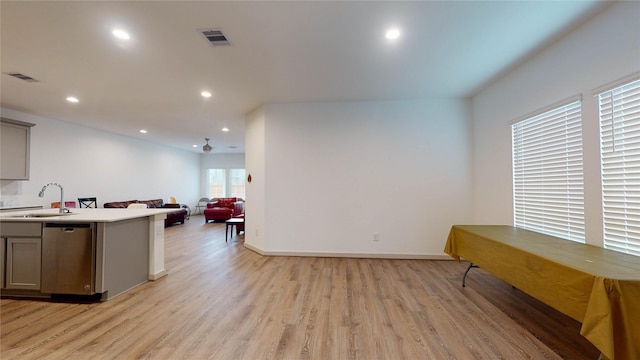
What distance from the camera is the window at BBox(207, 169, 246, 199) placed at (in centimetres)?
1092

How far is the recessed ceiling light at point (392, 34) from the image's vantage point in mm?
2430

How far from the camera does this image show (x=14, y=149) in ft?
14.7

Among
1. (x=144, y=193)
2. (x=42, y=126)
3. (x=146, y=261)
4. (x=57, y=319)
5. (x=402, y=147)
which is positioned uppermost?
(x=42, y=126)

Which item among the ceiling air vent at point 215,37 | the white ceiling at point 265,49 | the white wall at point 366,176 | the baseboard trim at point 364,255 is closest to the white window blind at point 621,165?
the white ceiling at point 265,49

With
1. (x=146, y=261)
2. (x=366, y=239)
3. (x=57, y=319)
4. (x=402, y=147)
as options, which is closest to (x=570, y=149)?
(x=402, y=147)

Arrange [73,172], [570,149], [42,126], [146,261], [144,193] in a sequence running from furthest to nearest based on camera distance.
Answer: [144,193], [73,172], [42,126], [146,261], [570,149]

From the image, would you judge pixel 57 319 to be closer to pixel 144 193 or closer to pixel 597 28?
pixel 597 28

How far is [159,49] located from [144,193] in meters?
6.79

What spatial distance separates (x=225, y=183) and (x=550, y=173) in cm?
1064

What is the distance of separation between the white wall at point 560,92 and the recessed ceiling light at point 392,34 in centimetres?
174

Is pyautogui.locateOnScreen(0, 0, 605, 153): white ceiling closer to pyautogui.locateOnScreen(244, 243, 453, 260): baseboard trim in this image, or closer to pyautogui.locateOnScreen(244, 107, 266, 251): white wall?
pyautogui.locateOnScreen(244, 107, 266, 251): white wall

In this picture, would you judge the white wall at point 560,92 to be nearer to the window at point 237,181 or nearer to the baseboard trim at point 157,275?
the baseboard trim at point 157,275

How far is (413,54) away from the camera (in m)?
2.86

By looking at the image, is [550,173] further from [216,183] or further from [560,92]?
[216,183]
